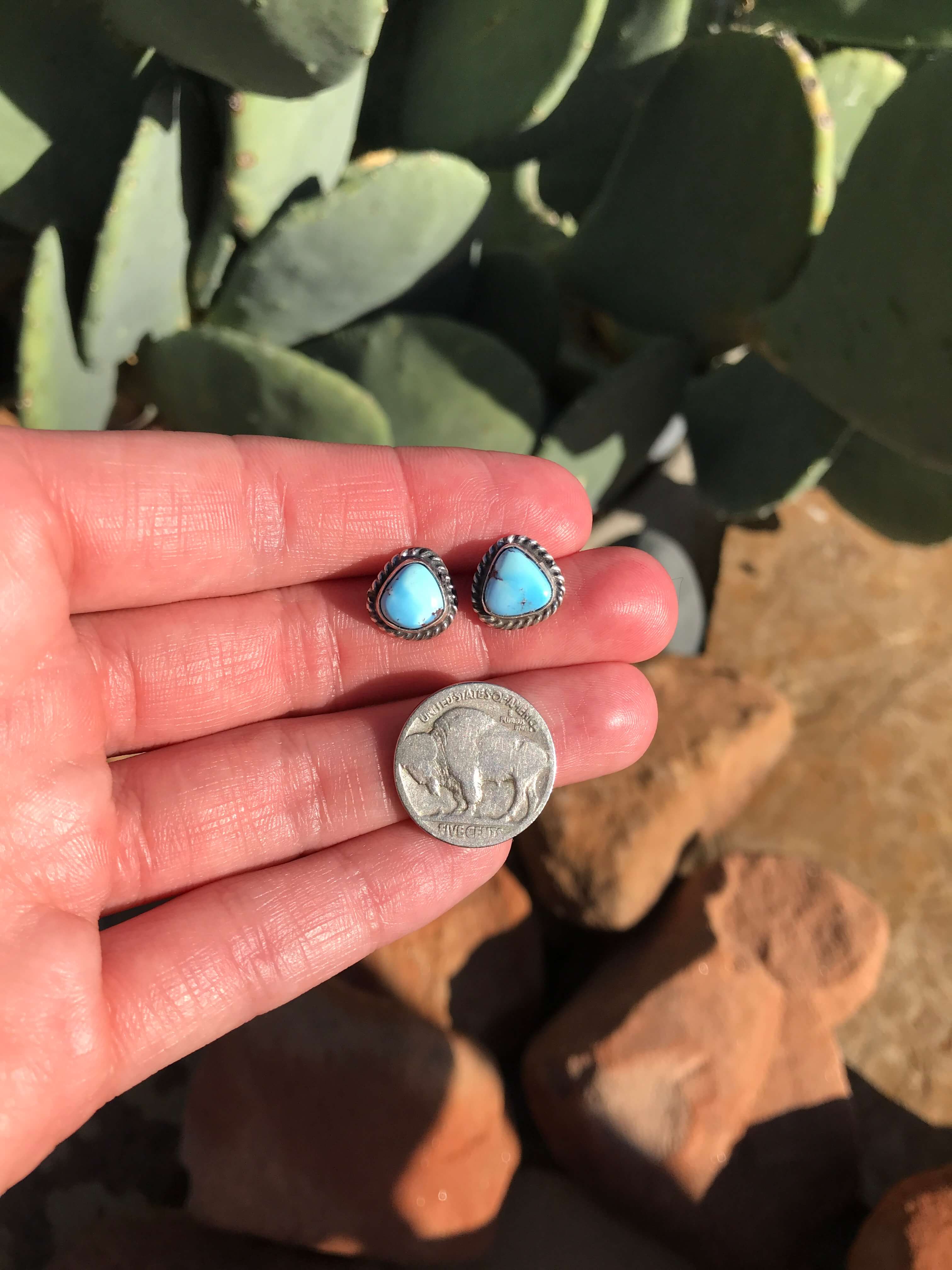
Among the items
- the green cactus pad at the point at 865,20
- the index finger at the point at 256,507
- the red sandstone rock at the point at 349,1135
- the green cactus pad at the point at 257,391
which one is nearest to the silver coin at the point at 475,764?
the index finger at the point at 256,507

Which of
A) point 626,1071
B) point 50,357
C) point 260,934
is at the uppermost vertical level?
point 50,357

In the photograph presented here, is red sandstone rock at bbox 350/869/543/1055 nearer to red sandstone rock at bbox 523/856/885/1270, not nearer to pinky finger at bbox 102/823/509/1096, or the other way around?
red sandstone rock at bbox 523/856/885/1270

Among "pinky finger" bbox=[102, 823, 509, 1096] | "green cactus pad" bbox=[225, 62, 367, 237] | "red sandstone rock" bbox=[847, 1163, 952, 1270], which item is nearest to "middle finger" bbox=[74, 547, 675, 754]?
"pinky finger" bbox=[102, 823, 509, 1096]

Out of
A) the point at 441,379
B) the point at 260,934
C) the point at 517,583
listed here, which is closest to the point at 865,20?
the point at 441,379

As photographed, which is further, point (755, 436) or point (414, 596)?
point (755, 436)

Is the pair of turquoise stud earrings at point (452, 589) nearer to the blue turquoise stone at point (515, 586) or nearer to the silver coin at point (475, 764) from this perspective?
the blue turquoise stone at point (515, 586)

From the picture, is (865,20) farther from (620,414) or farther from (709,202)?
(620,414)
